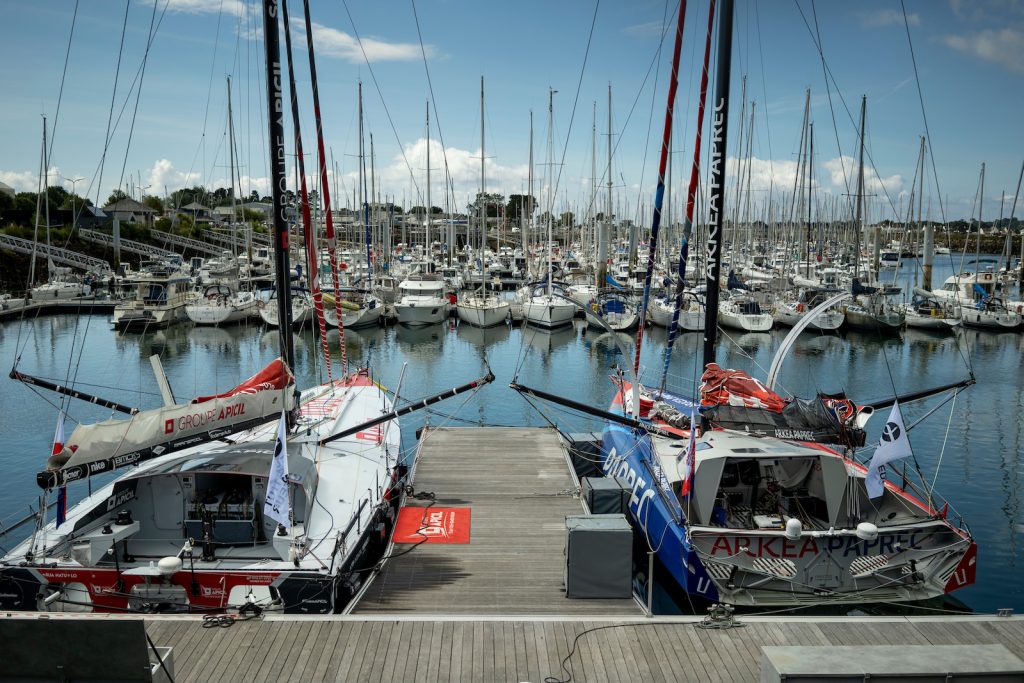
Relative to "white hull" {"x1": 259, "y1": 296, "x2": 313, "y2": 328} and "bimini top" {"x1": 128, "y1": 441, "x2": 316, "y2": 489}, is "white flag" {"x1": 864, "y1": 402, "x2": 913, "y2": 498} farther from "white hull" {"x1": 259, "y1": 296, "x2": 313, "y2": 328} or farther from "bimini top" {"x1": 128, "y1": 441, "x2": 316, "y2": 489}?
"white hull" {"x1": 259, "y1": 296, "x2": 313, "y2": 328}

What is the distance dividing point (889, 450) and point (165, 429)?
1117cm

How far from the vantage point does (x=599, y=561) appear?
10.5 meters

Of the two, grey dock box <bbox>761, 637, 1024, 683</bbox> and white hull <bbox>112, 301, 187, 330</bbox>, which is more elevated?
grey dock box <bbox>761, 637, 1024, 683</bbox>

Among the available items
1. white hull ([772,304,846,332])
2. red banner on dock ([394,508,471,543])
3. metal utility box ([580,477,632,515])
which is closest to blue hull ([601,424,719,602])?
metal utility box ([580,477,632,515])

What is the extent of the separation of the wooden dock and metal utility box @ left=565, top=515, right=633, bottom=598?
0.17 metres

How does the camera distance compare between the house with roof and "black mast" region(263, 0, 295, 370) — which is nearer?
"black mast" region(263, 0, 295, 370)

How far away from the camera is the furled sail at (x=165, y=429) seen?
401 inches

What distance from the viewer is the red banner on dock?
1266 cm

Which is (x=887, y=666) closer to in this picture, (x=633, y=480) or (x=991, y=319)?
(x=633, y=480)

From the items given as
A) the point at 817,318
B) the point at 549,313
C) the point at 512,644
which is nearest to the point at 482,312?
the point at 549,313

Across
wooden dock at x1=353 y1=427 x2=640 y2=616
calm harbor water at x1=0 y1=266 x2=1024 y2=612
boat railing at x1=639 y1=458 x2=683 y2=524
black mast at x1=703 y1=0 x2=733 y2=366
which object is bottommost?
calm harbor water at x1=0 y1=266 x2=1024 y2=612

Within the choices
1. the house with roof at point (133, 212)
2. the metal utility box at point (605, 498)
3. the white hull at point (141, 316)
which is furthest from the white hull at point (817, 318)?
the house with roof at point (133, 212)

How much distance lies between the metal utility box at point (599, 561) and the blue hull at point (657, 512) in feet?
4.44

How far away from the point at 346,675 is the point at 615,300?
4064 centimetres
